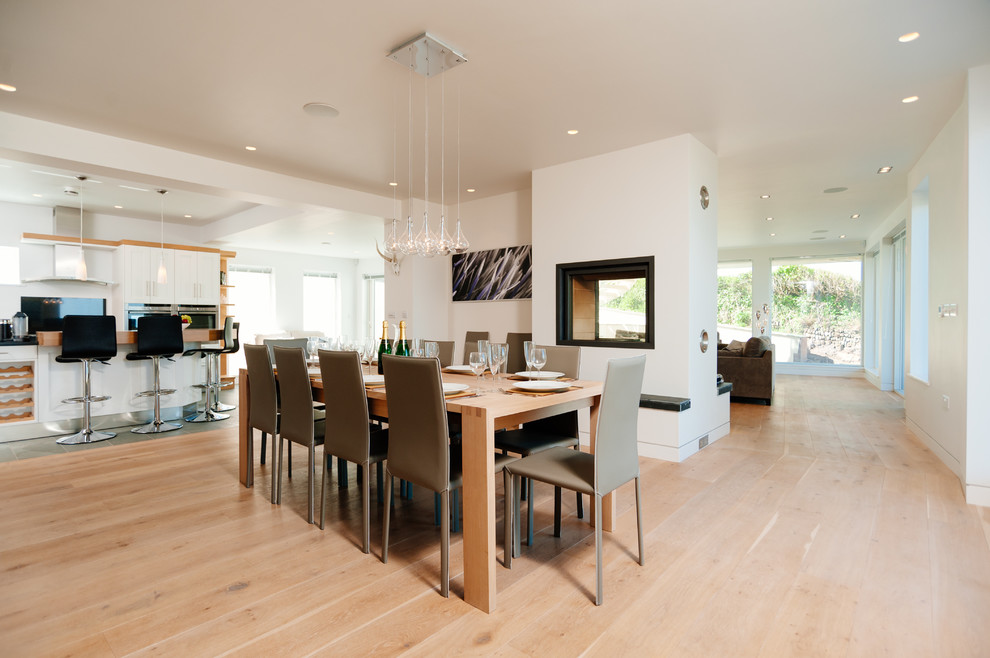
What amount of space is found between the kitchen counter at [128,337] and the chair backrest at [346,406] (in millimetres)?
3364

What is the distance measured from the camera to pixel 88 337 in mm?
4293

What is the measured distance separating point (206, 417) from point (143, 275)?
3.14 metres

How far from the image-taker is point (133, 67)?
9.41 feet

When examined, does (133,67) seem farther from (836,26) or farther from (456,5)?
(836,26)

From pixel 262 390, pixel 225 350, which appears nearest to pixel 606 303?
pixel 262 390

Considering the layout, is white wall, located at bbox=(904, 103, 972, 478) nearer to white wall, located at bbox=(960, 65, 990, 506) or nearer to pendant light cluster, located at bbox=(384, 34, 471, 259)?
white wall, located at bbox=(960, 65, 990, 506)

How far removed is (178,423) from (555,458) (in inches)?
176

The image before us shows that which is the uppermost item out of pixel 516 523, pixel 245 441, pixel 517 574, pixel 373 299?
pixel 373 299

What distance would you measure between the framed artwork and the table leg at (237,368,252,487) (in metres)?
2.84

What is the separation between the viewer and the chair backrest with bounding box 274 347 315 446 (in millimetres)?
2693

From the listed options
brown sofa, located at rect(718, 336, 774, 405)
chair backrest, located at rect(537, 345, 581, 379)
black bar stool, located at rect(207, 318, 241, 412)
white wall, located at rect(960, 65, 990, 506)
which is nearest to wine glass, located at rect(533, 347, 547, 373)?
chair backrest, located at rect(537, 345, 581, 379)

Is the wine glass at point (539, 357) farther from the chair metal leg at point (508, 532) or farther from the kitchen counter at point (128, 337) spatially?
the kitchen counter at point (128, 337)

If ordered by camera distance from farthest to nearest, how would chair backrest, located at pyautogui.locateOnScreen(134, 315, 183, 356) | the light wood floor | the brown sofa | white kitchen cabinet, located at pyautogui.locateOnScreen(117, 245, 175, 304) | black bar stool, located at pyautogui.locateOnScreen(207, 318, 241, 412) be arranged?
white kitchen cabinet, located at pyautogui.locateOnScreen(117, 245, 175, 304), the brown sofa, black bar stool, located at pyautogui.locateOnScreen(207, 318, 241, 412), chair backrest, located at pyautogui.locateOnScreen(134, 315, 183, 356), the light wood floor

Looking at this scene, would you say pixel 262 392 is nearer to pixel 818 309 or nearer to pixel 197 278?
pixel 197 278
